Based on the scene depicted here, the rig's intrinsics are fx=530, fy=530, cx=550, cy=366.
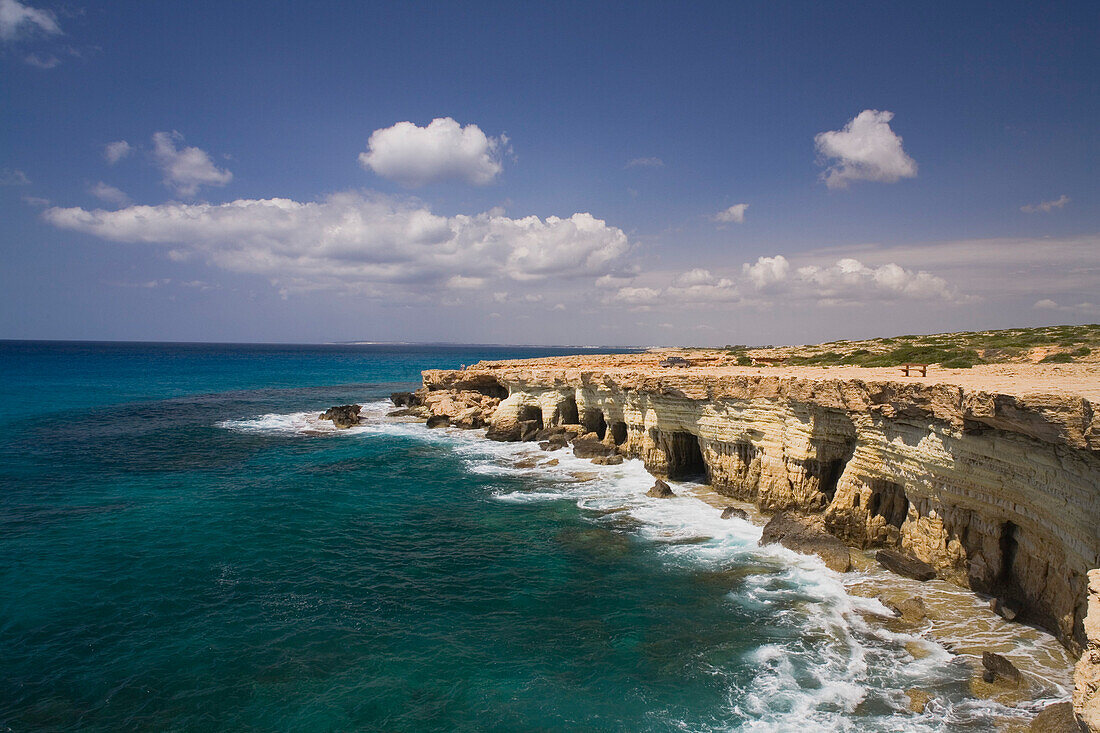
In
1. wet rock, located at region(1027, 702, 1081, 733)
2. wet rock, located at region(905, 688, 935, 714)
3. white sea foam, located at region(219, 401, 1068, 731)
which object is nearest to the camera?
wet rock, located at region(1027, 702, 1081, 733)

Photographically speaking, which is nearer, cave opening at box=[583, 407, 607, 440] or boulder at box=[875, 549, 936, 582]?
boulder at box=[875, 549, 936, 582]

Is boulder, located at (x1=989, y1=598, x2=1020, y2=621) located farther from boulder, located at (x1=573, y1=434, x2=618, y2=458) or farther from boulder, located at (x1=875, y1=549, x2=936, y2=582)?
boulder, located at (x1=573, y1=434, x2=618, y2=458)

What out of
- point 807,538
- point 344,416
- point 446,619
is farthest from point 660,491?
point 344,416

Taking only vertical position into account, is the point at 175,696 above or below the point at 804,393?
below

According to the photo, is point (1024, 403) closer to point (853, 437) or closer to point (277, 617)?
point (853, 437)

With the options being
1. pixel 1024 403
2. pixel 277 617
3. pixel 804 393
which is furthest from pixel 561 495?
pixel 1024 403

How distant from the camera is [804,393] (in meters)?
20.9

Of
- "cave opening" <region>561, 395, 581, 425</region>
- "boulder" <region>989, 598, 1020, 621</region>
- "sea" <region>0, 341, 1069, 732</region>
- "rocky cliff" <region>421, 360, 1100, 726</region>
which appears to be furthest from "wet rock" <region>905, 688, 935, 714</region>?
"cave opening" <region>561, 395, 581, 425</region>

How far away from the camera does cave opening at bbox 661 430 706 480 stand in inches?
1154

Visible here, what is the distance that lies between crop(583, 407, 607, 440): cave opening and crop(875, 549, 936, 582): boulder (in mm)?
21187

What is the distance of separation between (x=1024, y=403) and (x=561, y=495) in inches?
748

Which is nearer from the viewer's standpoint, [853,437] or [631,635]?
[631,635]

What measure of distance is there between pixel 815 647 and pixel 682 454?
1627 cm

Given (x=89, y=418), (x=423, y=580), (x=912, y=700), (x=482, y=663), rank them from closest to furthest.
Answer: (x=912, y=700)
(x=482, y=663)
(x=423, y=580)
(x=89, y=418)
